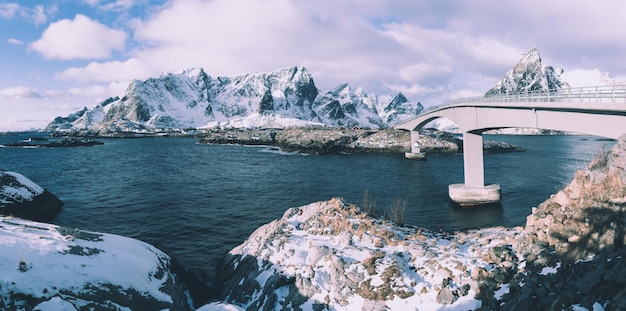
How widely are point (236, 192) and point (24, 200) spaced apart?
23.3 m

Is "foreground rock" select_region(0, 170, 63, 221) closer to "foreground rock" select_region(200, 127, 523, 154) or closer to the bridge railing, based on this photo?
the bridge railing

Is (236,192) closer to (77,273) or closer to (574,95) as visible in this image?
(77,273)

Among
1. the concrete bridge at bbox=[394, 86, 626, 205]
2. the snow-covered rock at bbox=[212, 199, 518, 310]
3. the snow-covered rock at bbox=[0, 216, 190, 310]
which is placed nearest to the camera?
the snow-covered rock at bbox=[0, 216, 190, 310]

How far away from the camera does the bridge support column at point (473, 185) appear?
40125 millimetres

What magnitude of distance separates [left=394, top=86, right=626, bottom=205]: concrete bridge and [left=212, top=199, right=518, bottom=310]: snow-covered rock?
9382 mm

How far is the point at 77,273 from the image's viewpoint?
12.6 meters

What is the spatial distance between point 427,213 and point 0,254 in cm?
3395

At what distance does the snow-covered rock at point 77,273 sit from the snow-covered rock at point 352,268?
407cm

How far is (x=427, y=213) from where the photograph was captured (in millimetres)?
35906

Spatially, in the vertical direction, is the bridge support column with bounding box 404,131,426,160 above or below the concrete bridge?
below

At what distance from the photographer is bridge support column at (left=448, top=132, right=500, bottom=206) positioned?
132 ft

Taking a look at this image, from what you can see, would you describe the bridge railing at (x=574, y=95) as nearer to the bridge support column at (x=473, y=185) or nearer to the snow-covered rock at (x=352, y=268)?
the bridge support column at (x=473, y=185)

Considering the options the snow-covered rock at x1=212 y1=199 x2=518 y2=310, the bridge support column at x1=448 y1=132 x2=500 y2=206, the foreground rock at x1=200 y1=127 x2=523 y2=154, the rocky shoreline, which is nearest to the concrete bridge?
the bridge support column at x1=448 y1=132 x2=500 y2=206

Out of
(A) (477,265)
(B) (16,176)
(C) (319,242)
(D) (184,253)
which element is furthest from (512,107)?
(B) (16,176)
